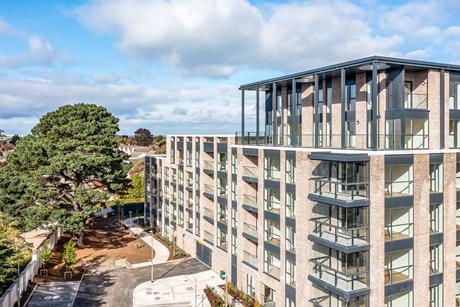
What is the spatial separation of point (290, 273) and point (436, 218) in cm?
1141

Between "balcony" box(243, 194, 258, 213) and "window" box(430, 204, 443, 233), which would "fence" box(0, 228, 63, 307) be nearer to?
"balcony" box(243, 194, 258, 213)

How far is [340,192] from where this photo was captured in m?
27.6

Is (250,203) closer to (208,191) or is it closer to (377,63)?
(208,191)

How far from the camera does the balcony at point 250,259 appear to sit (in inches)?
1439

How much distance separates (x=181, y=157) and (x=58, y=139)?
15928 millimetres

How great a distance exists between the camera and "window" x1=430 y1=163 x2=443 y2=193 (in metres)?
27.3

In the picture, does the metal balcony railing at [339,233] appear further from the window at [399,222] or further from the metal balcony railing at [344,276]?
the metal balcony railing at [344,276]

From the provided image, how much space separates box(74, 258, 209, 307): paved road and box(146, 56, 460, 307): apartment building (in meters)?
10.8

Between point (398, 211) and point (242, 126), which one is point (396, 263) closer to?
point (398, 211)

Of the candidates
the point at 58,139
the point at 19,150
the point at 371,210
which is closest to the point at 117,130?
the point at 58,139

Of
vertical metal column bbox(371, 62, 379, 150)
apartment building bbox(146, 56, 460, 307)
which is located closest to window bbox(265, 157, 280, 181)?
apartment building bbox(146, 56, 460, 307)

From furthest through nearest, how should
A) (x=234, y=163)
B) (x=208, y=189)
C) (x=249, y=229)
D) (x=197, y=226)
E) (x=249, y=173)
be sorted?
1. (x=197, y=226)
2. (x=208, y=189)
3. (x=234, y=163)
4. (x=249, y=229)
5. (x=249, y=173)

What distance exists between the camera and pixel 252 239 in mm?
36875

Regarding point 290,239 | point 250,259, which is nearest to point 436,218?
point 290,239
